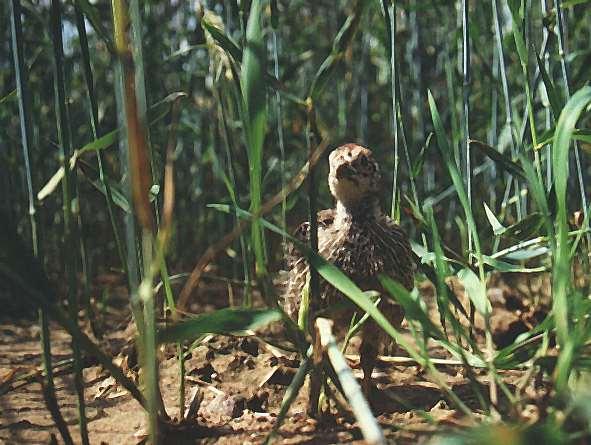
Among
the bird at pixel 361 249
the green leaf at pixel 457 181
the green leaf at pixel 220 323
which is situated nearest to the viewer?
the green leaf at pixel 220 323

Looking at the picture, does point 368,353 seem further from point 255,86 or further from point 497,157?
point 255,86

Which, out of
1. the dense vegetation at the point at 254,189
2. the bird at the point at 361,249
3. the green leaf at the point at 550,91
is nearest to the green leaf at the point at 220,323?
the dense vegetation at the point at 254,189

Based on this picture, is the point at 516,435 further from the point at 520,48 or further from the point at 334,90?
the point at 334,90

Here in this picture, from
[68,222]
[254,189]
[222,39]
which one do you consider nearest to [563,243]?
[254,189]

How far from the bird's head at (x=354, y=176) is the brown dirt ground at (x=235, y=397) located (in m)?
0.37

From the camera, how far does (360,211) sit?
1.75 m

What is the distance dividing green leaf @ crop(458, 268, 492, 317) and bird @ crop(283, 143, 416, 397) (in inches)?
13.0

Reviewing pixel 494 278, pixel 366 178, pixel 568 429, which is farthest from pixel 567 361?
Result: pixel 494 278

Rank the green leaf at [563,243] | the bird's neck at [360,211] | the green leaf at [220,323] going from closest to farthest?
1. the green leaf at [563,243]
2. the green leaf at [220,323]
3. the bird's neck at [360,211]

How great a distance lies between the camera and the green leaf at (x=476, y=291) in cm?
112

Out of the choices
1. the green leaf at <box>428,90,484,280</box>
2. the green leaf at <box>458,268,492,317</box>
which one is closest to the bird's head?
the green leaf at <box>428,90,484,280</box>

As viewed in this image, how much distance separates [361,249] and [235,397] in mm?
406

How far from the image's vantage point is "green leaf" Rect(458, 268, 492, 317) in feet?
3.69

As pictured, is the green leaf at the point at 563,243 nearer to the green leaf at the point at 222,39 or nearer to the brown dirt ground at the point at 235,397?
the brown dirt ground at the point at 235,397
